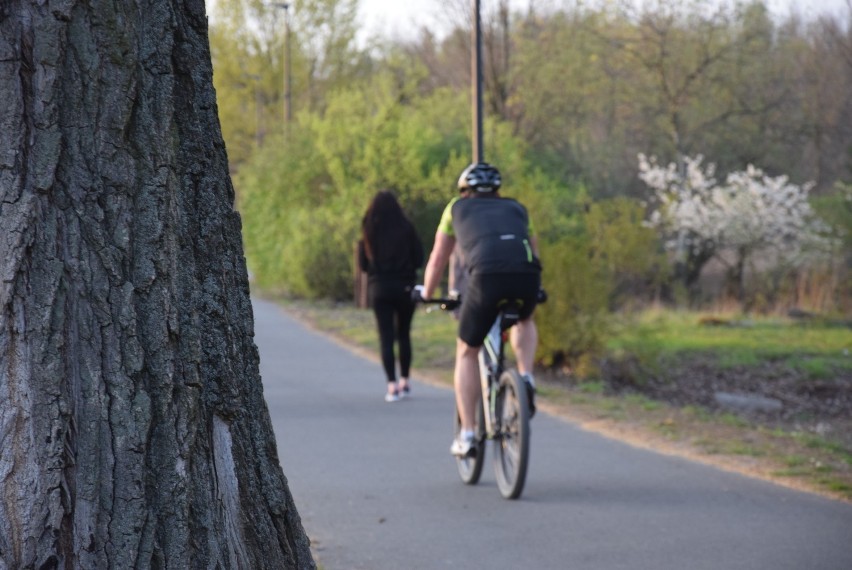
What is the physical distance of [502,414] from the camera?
23.7 ft

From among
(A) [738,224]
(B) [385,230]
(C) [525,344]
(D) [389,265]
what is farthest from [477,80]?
(A) [738,224]

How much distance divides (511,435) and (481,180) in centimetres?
146

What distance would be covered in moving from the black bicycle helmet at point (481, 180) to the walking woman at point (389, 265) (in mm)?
4404

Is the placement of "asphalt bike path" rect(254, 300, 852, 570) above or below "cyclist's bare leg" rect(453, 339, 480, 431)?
below

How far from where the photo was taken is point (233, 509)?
3.35 metres

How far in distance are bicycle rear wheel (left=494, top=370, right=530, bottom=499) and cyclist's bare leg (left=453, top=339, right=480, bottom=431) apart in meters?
0.17

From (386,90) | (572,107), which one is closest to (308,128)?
(386,90)

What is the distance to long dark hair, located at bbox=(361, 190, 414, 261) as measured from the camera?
11.8m

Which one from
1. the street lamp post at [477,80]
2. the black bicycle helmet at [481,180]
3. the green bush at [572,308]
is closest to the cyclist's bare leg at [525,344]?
the black bicycle helmet at [481,180]

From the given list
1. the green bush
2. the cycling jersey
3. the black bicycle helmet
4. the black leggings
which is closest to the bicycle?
the cycling jersey

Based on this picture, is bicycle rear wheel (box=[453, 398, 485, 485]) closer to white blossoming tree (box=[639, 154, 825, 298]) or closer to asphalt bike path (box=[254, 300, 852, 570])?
asphalt bike path (box=[254, 300, 852, 570])

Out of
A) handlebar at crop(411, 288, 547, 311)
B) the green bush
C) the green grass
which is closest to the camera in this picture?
handlebar at crop(411, 288, 547, 311)

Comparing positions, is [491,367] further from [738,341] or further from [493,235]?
[738,341]

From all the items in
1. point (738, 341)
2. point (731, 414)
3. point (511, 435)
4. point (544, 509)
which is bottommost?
point (731, 414)
